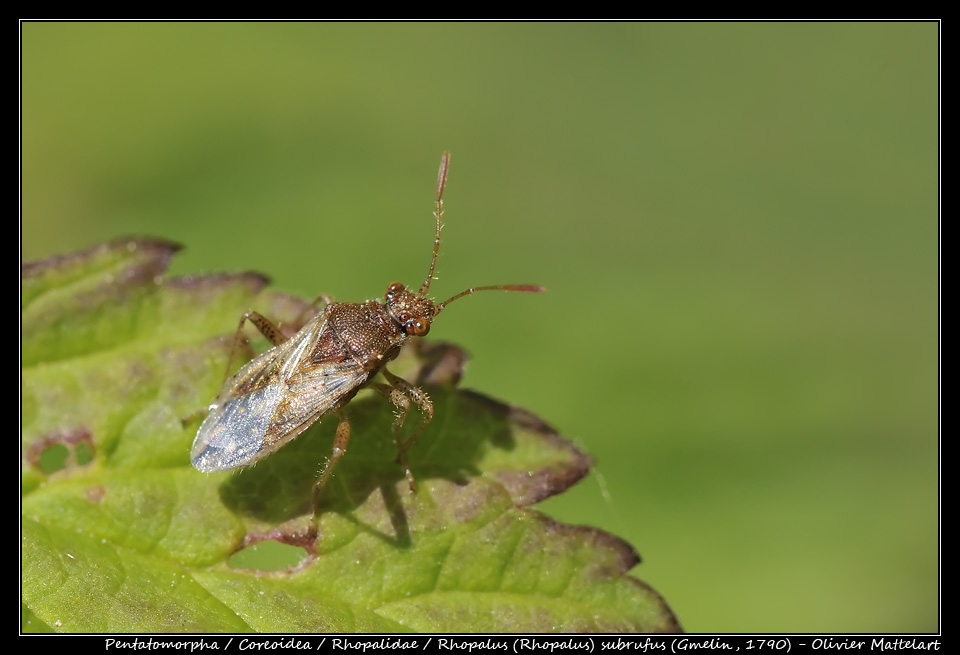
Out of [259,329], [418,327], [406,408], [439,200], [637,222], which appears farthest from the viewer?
[637,222]

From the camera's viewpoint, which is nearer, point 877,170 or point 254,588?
point 254,588

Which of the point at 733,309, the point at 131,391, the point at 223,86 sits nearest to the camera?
the point at 131,391

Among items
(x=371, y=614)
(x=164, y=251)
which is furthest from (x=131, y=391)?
(x=371, y=614)

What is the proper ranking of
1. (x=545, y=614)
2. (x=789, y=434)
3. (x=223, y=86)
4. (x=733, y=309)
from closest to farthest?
(x=545, y=614) → (x=789, y=434) → (x=733, y=309) → (x=223, y=86)

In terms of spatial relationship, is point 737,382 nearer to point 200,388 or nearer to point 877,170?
point 877,170

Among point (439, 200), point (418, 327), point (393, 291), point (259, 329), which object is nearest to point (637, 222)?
point (439, 200)

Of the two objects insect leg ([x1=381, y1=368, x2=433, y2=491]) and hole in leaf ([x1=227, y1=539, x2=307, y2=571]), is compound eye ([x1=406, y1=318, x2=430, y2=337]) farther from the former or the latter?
hole in leaf ([x1=227, y1=539, x2=307, y2=571])

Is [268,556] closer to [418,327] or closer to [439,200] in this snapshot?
[418,327]
